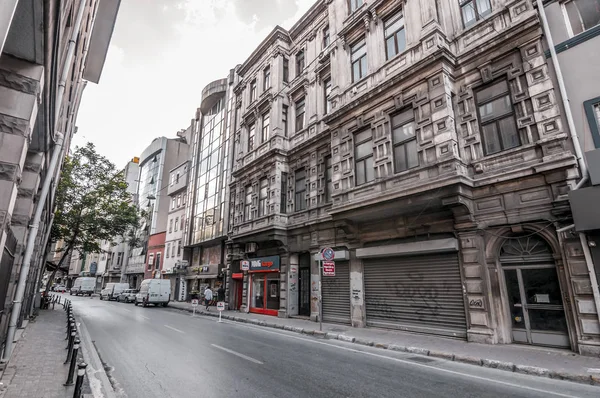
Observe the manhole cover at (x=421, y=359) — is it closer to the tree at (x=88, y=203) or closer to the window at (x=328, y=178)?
the window at (x=328, y=178)

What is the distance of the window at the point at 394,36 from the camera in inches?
570

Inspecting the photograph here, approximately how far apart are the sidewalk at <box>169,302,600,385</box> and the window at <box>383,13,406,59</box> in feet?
38.7

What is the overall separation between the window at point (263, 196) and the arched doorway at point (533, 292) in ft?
48.0

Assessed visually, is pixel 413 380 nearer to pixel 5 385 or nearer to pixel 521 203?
pixel 521 203

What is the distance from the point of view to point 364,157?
15102 mm

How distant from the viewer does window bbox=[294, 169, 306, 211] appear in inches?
778

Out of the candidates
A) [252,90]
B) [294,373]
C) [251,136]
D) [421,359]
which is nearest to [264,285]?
[251,136]

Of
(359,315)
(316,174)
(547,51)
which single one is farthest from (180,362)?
(547,51)

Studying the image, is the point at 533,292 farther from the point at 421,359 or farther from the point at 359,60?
the point at 359,60

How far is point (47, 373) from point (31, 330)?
26.4 feet

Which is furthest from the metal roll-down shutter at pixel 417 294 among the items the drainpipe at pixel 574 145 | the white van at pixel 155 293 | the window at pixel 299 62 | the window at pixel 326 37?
the white van at pixel 155 293

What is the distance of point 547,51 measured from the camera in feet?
34.4

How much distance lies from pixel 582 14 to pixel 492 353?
35.8ft

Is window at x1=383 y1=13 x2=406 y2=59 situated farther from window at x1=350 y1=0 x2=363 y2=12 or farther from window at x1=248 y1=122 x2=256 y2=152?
window at x1=248 y1=122 x2=256 y2=152
